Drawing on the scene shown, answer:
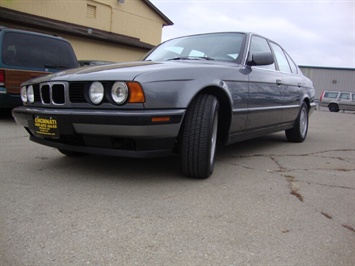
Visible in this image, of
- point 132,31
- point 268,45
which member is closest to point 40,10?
point 132,31

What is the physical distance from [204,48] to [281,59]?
1.71 meters

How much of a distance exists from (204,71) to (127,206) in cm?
138

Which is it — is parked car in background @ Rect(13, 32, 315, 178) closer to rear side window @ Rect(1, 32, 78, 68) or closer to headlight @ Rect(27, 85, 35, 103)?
headlight @ Rect(27, 85, 35, 103)

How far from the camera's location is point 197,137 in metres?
3.04

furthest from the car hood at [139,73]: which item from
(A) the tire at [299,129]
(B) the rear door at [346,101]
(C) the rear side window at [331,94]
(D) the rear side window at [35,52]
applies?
(C) the rear side window at [331,94]

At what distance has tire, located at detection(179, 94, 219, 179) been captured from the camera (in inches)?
120

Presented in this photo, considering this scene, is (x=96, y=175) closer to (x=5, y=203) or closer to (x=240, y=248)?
(x=5, y=203)

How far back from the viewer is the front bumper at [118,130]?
274 cm

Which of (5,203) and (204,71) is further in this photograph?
(204,71)

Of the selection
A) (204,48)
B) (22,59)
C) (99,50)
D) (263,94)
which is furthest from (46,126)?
(99,50)

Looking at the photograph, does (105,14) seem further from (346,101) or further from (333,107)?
(346,101)

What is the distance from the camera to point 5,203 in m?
2.51

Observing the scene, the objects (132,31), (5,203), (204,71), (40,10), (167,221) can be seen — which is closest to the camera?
(167,221)

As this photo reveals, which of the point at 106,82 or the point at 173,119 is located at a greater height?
the point at 106,82
